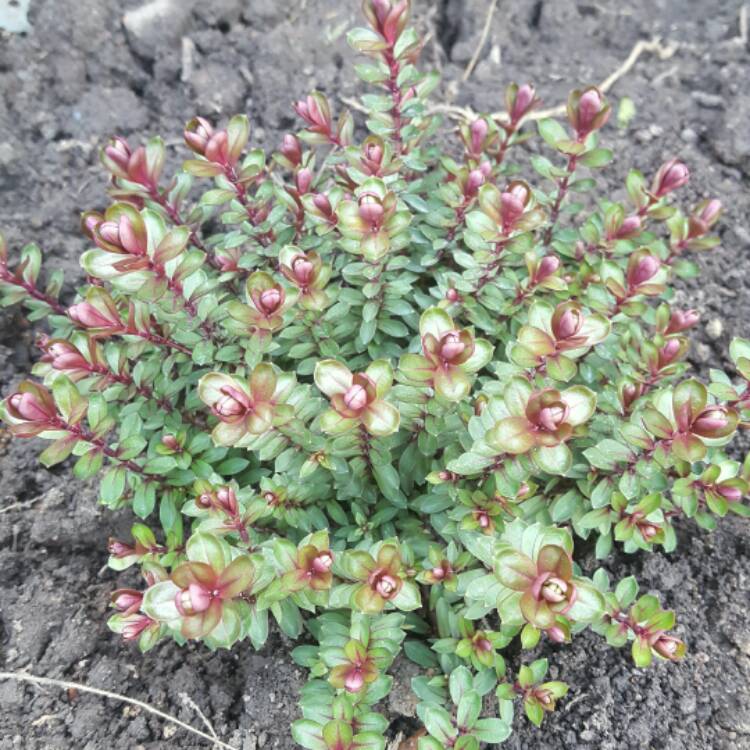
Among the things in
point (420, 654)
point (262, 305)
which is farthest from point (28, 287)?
point (420, 654)

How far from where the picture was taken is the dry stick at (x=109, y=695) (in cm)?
275

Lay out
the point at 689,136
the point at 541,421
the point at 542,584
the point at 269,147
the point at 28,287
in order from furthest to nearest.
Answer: the point at 689,136, the point at 269,147, the point at 28,287, the point at 541,421, the point at 542,584

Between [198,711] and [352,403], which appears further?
[198,711]

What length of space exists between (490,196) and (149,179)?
1.30 m

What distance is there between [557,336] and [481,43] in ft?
10.5

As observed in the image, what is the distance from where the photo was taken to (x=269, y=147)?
14.4 feet

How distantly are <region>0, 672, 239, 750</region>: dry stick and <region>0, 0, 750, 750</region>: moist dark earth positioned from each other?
0.10 feet

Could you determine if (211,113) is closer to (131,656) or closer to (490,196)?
(490,196)

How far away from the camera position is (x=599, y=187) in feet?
14.2

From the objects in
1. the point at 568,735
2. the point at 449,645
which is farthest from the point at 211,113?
the point at 568,735

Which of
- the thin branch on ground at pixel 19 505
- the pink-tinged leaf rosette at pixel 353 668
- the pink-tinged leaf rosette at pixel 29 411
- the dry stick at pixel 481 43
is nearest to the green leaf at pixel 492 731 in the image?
the pink-tinged leaf rosette at pixel 353 668

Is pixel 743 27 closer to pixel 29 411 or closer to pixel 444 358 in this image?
pixel 444 358

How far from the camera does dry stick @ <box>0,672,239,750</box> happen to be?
2.75 m

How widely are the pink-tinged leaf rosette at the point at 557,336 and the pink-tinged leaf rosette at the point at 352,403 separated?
0.47 m
